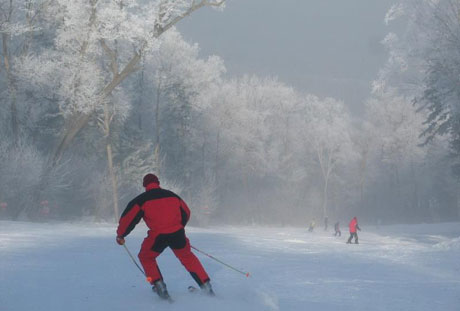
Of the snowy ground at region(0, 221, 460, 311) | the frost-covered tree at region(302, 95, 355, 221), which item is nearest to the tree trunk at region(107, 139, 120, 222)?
the snowy ground at region(0, 221, 460, 311)

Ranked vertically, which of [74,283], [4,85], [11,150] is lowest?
[74,283]

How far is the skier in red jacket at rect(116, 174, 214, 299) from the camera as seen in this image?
268 inches

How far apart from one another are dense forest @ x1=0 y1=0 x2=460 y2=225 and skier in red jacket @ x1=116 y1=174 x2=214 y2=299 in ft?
55.4

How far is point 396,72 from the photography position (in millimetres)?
27531

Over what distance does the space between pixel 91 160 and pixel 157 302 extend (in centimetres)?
3315

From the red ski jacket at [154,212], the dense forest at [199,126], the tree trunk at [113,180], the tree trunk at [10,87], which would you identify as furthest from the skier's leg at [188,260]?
the tree trunk at [113,180]

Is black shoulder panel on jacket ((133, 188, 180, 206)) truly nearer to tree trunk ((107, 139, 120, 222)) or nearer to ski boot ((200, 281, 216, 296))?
ski boot ((200, 281, 216, 296))

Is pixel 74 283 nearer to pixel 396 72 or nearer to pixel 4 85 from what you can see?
pixel 396 72

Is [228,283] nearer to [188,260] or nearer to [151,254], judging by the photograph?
[188,260]

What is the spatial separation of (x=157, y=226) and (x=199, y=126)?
1894 inches

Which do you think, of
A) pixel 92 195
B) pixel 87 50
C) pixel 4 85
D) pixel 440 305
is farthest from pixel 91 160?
pixel 440 305

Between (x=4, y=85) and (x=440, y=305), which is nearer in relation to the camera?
(x=440, y=305)

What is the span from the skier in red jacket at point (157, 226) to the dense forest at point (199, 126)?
16900mm

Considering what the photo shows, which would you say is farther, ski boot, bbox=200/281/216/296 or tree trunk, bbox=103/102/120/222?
tree trunk, bbox=103/102/120/222
